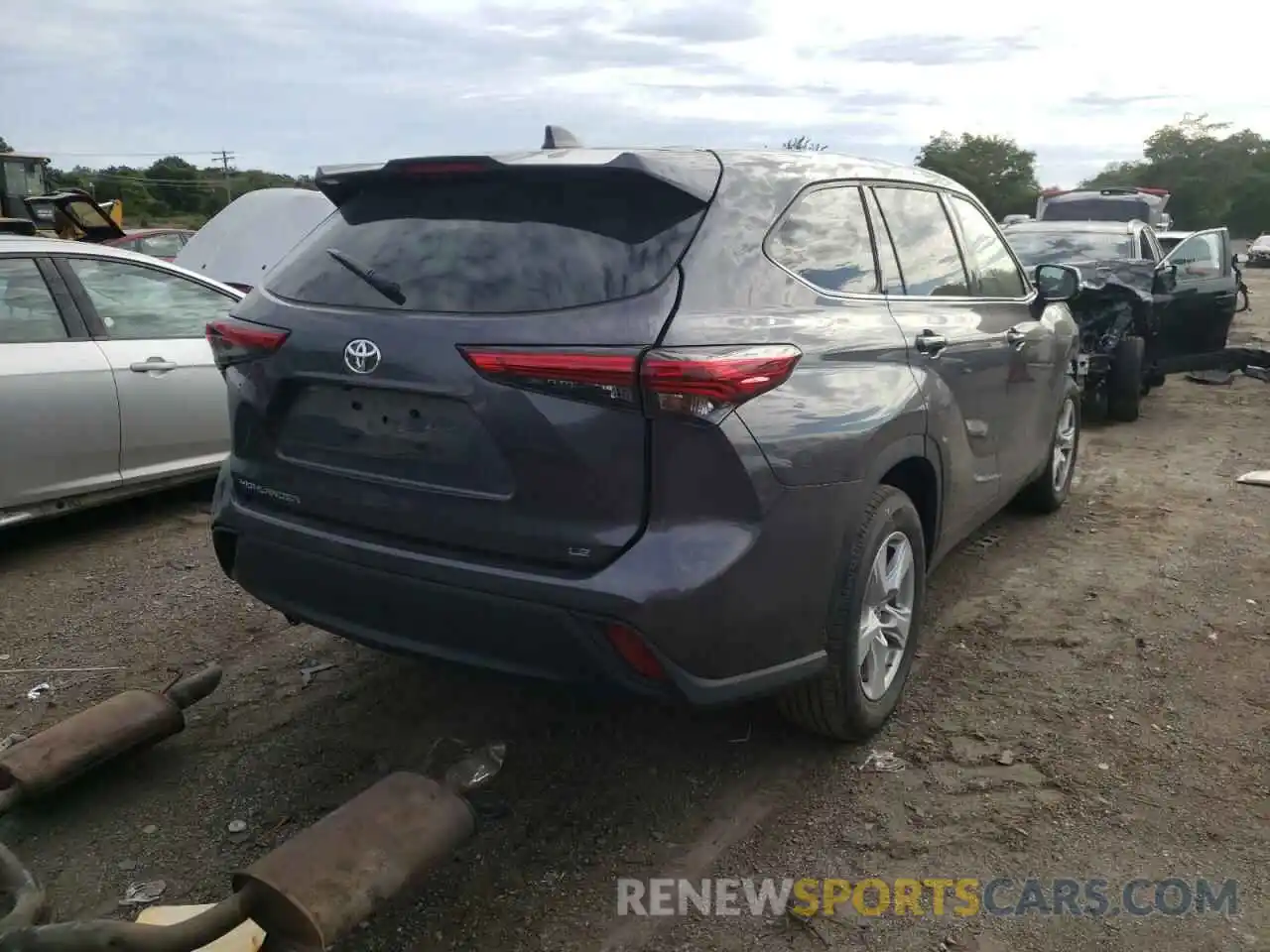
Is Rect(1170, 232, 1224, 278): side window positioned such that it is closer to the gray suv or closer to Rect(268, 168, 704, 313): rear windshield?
the gray suv

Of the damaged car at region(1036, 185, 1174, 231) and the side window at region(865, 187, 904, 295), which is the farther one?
the damaged car at region(1036, 185, 1174, 231)

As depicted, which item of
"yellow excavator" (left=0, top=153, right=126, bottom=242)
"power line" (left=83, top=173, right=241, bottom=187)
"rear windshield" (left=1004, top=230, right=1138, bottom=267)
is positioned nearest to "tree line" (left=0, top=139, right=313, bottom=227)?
"power line" (left=83, top=173, right=241, bottom=187)

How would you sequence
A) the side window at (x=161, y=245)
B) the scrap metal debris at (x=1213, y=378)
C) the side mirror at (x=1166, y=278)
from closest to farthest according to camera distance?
1. the side mirror at (x=1166, y=278)
2. the scrap metal debris at (x=1213, y=378)
3. the side window at (x=161, y=245)

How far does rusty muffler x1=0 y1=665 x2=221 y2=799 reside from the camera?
284 cm

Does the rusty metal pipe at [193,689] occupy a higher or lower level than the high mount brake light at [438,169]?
lower

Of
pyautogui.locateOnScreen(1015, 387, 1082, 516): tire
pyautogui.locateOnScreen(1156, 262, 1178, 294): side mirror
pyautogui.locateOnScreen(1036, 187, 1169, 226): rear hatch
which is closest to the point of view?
pyautogui.locateOnScreen(1015, 387, 1082, 516): tire

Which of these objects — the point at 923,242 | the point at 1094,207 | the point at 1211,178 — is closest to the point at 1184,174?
the point at 1211,178

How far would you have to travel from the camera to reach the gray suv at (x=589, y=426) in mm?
2518

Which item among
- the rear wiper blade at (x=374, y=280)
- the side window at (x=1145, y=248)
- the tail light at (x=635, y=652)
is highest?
the rear wiper blade at (x=374, y=280)

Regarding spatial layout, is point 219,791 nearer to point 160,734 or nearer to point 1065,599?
point 160,734

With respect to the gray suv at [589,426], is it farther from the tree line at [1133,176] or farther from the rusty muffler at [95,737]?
the tree line at [1133,176]

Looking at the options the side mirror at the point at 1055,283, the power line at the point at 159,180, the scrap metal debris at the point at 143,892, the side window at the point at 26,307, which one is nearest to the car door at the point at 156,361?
the side window at the point at 26,307

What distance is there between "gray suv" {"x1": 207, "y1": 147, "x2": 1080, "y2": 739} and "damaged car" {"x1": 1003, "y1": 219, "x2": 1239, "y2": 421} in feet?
19.4

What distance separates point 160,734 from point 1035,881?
2.50 metres
